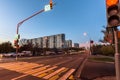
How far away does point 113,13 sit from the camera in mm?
6059

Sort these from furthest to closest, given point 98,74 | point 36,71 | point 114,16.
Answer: point 36,71
point 98,74
point 114,16

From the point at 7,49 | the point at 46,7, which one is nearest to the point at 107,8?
the point at 46,7

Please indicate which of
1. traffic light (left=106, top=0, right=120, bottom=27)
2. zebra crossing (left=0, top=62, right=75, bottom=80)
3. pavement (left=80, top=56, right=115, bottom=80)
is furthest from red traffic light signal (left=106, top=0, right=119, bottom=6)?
zebra crossing (left=0, top=62, right=75, bottom=80)

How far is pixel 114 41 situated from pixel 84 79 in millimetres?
6085

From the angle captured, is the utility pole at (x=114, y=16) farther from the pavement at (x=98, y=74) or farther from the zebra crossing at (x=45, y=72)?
the zebra crossing at (x=45, y=72)

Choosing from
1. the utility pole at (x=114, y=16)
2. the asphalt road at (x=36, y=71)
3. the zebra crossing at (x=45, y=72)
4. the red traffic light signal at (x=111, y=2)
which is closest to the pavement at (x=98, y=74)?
the asphalt road at (x=36, y=71)

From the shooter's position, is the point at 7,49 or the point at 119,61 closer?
the point at 119,61

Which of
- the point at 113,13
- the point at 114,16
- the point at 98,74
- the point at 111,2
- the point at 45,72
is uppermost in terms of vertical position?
the point at 111,2

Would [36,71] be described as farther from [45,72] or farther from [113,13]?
[113,13]

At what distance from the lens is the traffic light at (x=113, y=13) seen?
5.96 m

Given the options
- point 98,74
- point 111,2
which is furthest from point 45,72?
point 111,2

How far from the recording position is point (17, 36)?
25.8 metres

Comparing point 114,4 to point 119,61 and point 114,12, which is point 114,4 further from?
point 119,61

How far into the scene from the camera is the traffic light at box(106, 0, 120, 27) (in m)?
5.96
